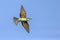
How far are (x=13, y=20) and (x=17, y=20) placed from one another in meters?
0.21

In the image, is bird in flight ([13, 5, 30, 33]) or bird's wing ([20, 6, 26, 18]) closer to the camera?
bird in flight ([13, 5, 30, 33])

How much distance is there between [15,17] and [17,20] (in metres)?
0.22

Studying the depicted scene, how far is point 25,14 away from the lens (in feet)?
80.5

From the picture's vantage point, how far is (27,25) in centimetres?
2433

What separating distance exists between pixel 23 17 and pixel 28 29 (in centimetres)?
71

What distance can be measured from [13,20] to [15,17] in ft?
0.66

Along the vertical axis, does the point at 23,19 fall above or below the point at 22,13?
below

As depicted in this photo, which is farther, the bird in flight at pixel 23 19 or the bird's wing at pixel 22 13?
the bird's wing at pixel 22 13

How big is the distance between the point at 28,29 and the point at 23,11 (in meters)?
1.00

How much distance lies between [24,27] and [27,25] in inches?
8.8

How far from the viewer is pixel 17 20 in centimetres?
2439

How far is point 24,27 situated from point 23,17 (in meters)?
0.55

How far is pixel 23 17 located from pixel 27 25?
0.47 meters

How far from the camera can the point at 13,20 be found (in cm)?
2442
